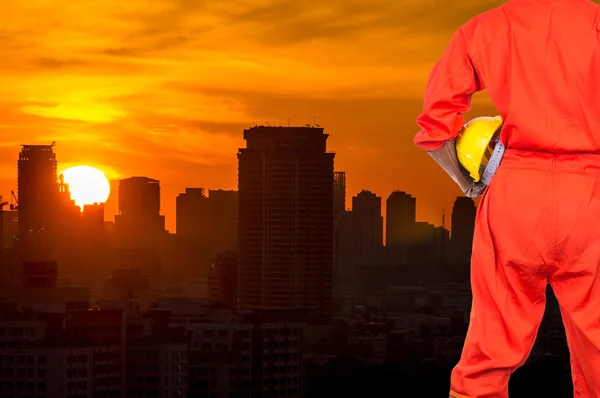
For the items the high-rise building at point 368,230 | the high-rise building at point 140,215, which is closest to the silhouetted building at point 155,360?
the high-rise building at point 140,215

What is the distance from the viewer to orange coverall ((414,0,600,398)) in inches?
111

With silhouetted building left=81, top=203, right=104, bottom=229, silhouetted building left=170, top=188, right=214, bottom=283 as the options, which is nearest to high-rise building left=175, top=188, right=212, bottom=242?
silhouetted building left=170, top=188, right=214, bottom=283

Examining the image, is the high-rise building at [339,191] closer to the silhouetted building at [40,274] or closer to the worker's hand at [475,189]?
the silhouetted building at [40,274]

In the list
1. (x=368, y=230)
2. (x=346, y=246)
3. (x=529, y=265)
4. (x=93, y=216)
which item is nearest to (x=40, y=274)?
(x=93, y=216)

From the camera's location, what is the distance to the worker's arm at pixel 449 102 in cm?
296

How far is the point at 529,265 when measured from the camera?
9.53 ft

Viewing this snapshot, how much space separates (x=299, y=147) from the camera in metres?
44.8

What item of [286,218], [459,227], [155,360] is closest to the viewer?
[459,227]

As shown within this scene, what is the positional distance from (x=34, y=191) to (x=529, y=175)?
132 ft

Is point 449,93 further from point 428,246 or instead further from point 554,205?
point 428,246

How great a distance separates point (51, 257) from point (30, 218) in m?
2.65

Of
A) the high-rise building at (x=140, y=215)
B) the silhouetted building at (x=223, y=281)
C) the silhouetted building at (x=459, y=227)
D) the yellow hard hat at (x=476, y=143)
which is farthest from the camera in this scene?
the high-rise building at (x=140, y=215)

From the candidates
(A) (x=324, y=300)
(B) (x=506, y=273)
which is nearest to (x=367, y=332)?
(A) (x=324, y=300)

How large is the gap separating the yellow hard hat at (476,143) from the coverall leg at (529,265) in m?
0.06
